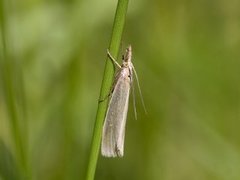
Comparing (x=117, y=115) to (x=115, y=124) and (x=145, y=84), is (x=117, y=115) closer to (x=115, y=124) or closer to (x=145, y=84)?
(x=115, y=124)

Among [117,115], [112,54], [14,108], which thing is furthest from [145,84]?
[112,54]

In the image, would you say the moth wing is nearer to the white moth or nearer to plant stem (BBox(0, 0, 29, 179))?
the white moth

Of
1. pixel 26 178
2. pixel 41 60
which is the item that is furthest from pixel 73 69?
pixel 26 178

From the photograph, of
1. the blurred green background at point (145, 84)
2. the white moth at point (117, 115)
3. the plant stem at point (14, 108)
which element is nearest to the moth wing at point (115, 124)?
the white moth at point (117, 115)

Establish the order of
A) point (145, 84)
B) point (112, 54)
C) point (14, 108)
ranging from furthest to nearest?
point (145, 84) → point (14, 108) → point (112, 54)

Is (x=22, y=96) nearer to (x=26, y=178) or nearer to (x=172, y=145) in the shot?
(x=26, y=178)

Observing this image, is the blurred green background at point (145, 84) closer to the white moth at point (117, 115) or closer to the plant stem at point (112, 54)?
the white moth at point (117, 115)
